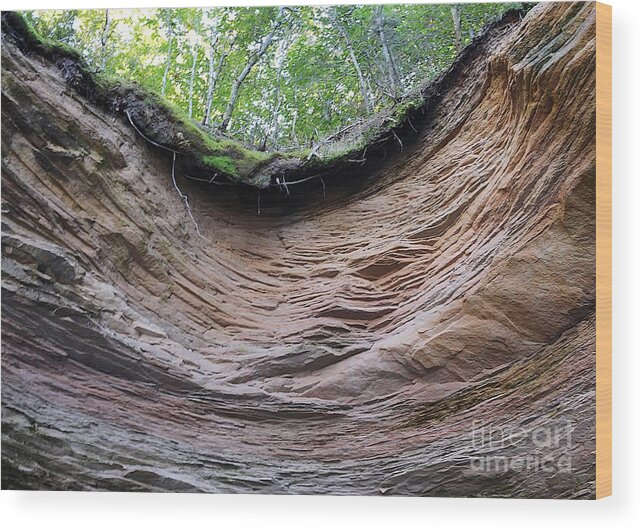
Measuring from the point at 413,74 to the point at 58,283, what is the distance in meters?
2.96

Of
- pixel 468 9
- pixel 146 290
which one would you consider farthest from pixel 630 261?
pixel 146 290

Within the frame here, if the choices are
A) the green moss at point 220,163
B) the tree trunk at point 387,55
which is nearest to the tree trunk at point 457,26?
the tree trunk at point 387,55

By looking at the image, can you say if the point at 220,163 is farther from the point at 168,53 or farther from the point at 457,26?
the point at 457,26

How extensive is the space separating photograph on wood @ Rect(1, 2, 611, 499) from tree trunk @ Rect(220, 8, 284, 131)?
0.01 m

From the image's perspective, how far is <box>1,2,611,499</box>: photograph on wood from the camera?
4.03 m

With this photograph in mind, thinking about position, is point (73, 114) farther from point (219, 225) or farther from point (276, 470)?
point (276, 470)

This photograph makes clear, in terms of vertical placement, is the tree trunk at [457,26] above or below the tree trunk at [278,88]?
above

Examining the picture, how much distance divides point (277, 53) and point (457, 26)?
1275mm

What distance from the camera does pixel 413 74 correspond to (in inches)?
183

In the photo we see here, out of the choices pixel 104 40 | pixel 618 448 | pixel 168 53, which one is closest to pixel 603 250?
pixel 618 448

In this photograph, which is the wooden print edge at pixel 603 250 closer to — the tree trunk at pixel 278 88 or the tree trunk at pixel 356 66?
the tree trunk at pixel 356 66

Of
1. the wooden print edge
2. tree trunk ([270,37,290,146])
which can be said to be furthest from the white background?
tree trunk ([270,37,290,146])

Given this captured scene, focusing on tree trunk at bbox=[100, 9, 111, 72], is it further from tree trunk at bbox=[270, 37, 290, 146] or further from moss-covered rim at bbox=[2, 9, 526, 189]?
tree trunk at bbox=[270, 37, 290, 146]

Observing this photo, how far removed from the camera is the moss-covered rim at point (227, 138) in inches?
184
